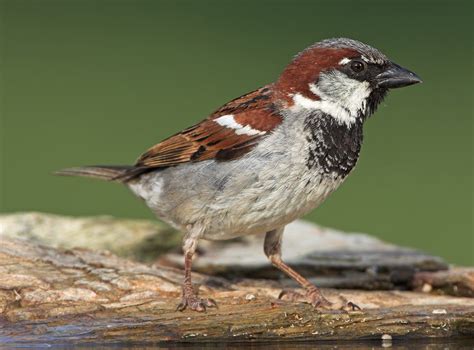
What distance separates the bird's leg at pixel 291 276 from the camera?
536cm

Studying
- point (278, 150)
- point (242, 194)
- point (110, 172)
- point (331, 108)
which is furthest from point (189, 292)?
point (110, 172)

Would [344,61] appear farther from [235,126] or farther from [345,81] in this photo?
[235,126]

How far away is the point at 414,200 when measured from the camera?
9883 millimetres

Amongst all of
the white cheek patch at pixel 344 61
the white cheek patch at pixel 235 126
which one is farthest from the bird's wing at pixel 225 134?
the white cheek patch at pixel 344 61

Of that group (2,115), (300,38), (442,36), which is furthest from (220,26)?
(2,115)

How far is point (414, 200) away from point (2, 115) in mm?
4447

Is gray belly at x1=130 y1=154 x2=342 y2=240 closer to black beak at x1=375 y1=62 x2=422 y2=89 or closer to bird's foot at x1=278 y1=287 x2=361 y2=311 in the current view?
bird's foot at x1=278 y1=287 x2=361 y2=311

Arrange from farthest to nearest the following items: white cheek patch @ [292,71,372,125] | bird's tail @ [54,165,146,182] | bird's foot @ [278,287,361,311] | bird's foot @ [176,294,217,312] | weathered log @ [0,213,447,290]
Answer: weathered log @ [0,213,447,290]
bird's tail @ [54,165,146,182]
white cheek patch @ [292,71,372,125]
bird's foot @ [278,287,361,311]
bird's foot @ [176,294,217,312]

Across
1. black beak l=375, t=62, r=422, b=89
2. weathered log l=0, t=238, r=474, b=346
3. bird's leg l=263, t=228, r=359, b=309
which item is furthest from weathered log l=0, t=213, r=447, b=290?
black beak l=375, t=62, r=422, b=89

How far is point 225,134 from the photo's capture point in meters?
5.43

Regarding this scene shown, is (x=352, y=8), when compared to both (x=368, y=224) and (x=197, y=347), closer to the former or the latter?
(x=368, y=224)

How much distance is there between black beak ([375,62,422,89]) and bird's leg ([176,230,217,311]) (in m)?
1.29

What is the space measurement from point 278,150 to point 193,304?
2.90 feet

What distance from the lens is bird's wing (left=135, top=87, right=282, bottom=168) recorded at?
531 cm
